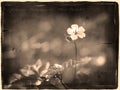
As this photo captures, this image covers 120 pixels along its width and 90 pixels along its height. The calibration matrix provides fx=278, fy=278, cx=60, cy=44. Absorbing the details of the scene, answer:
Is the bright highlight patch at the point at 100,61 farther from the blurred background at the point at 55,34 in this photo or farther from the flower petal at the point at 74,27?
the flower petal at the point at 74,27

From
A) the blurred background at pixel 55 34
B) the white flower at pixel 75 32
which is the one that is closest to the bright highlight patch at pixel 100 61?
the blurred background at pixel 55 34

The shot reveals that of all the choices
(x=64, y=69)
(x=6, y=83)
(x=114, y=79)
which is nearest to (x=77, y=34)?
(x=64, y=69)

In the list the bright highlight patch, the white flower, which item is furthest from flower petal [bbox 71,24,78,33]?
the bright highlight patch

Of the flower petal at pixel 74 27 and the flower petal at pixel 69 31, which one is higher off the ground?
the flower petal at pixel 74 27

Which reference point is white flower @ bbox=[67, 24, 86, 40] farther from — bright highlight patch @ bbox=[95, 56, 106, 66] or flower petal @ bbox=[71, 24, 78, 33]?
bright highlight patch @ bbox=[95, 56, 106, 66]

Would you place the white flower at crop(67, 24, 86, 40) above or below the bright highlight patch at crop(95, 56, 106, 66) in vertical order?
above

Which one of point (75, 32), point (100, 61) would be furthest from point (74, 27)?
point (100, 61)

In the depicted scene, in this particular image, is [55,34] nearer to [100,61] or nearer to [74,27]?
[74,27]
